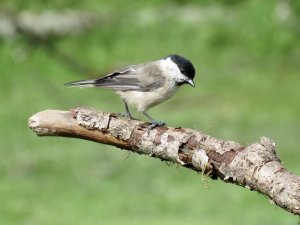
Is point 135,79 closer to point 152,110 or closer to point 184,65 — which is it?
point 184,65

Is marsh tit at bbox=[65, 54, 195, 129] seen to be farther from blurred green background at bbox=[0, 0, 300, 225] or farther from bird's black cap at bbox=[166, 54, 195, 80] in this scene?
blurred green background at bbox=[0, 0, 300, 225]

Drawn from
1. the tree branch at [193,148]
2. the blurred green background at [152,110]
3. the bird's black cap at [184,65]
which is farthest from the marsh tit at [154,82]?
the blurred green background at [152,110]

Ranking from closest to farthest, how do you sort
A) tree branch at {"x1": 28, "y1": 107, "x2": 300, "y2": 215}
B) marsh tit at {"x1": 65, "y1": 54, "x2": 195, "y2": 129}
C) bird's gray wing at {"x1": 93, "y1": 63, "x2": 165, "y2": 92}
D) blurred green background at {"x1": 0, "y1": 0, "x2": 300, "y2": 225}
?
tree branch at {"x1": 28, "y1": 107, "x2": 300, "y2": 215} < bird's gray wing at {"x1": 93, "y1": 63, "x2": 165, "y2": 92} < marsh tit at {"x1": 65, "y1": 54, "x2": 195, "y2": 129} < blurred green background at {"x1": 0, "y1": 0, "x2": 300, "y2": 225}

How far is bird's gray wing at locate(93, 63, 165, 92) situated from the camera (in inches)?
344

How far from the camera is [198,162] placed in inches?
270

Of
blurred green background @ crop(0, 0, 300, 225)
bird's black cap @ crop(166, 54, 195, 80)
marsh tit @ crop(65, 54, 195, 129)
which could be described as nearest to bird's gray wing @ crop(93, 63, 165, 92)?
marsh tit @ crop(65, 54, 195, 129)

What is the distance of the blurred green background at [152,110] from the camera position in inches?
551

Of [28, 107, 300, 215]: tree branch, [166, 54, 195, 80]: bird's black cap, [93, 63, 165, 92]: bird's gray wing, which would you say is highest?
[166, 54, 195, 80]: bird's black cap

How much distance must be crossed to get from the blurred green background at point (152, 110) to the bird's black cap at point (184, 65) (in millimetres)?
4584

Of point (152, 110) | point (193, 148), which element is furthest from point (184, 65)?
point (152, 110)

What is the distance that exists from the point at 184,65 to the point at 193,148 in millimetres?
2018

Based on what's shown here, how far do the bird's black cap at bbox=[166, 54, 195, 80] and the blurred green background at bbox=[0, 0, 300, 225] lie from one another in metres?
4.58

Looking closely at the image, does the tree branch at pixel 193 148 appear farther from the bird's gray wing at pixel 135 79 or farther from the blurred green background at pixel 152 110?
the blurred green background at pixel 152 110

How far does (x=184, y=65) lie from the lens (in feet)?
29.1
